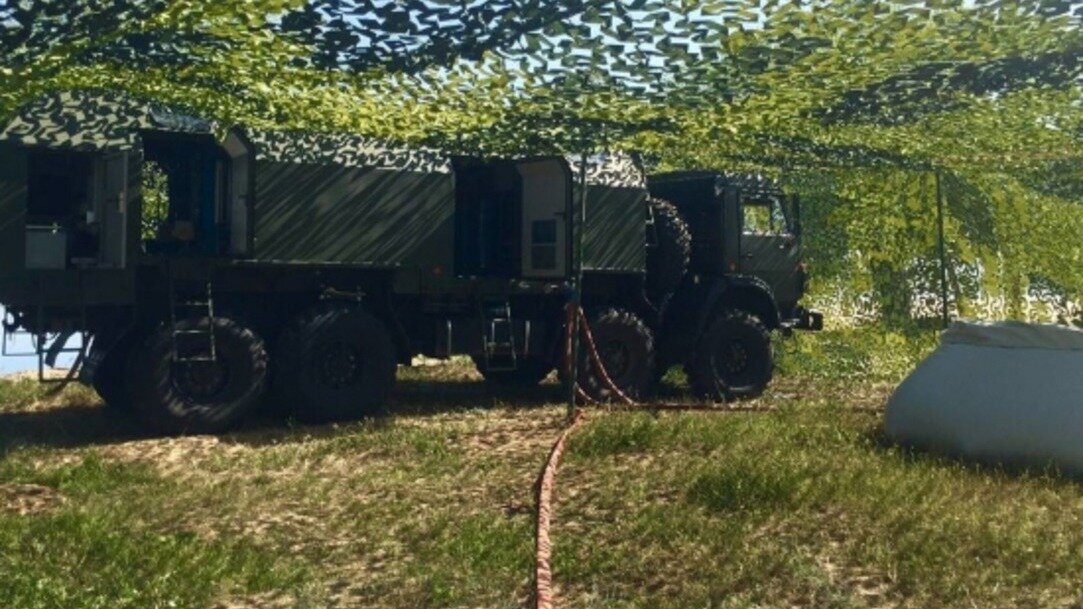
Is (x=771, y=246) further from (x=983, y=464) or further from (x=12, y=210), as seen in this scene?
(x=12, y=210)

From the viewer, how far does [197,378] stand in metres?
11.1

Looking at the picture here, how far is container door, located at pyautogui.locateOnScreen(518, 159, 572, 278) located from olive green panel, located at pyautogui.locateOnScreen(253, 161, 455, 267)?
4.57 feet

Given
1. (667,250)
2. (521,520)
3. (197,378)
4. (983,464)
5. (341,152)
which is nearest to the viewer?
(521,520)

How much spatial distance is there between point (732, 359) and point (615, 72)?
5301mm

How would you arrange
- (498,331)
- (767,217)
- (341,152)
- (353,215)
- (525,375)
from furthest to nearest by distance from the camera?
1. (525,375)
2. (767,217)
3. (498,331)
4. (353,215)
5. (341,152)

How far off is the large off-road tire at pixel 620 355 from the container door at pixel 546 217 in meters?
1.01

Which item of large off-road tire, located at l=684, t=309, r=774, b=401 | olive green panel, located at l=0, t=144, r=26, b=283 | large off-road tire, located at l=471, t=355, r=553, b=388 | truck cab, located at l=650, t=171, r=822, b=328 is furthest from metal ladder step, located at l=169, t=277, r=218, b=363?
truck cab, located at l=650, t=171, r=822, b=328

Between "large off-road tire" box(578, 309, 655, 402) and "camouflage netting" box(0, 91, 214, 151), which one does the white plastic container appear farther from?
"camouflage netting" box(0, 91, 214, 151)

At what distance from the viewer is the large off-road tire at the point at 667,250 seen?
14.2m

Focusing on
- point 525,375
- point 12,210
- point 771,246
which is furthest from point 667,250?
point 12,210

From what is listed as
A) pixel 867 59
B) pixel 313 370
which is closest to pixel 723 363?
pixel 867 59

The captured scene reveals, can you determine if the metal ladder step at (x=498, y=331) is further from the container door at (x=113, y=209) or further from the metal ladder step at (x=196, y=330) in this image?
the container door at (x=113, y=209)

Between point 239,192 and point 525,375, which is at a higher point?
point 239,192

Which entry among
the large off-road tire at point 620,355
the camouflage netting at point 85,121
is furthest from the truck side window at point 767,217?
the camouflage netting at point 85,121
